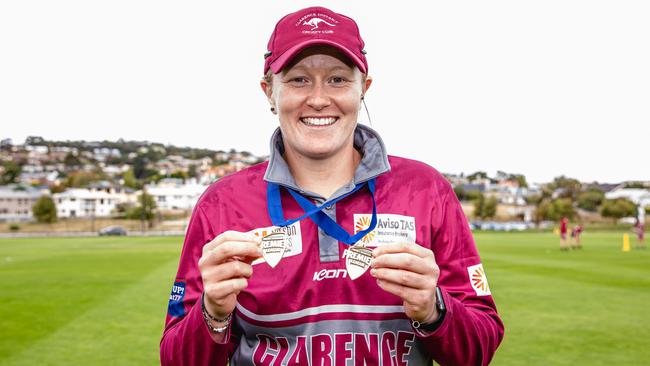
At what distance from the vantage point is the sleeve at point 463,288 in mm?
2211

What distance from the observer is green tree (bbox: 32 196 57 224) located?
94375 millimetres

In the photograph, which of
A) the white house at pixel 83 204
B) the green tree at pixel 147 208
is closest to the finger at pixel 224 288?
the green tree at pixel 147 208

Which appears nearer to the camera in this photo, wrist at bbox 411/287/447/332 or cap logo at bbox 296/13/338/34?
wrist at bbox 411/287/447/332

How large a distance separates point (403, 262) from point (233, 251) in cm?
53

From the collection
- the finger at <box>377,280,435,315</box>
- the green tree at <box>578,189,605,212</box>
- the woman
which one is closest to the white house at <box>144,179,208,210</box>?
the green tree at <box>578,189,605,212</box>

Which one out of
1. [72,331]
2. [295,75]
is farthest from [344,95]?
[72,331]

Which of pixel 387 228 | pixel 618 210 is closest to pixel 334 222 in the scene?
pixel 387 228

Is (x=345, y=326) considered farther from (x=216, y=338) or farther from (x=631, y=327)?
(x=631, y=327)

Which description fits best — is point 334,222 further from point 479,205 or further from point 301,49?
point 479,205

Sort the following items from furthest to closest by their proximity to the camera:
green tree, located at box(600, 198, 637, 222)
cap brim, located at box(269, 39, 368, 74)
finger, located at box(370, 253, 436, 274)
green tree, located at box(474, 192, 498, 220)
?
green tree, located at box(474, 192, 498, 220)
green tree, located at box(600, 198, 637, 222)
cap brim, located at box(269, 39, 368, 74)
finger, located at box(370, 253, 436, 274)

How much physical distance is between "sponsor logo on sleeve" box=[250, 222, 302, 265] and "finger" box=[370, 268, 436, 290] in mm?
450

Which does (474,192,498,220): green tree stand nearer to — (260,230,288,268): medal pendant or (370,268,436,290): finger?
(260,230,288,268): medal pendant

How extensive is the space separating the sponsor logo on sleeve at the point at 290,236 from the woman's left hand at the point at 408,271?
0.44 m

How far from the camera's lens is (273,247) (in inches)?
89.5
